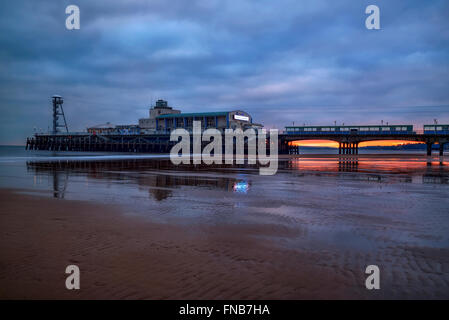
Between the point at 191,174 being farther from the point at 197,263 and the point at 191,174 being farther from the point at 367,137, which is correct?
the point at 367,137

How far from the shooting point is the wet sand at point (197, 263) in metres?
4.35

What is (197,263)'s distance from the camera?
533cm

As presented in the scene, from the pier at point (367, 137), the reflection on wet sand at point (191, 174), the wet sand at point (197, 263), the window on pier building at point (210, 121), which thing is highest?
the window on pier building at point (210, 121)

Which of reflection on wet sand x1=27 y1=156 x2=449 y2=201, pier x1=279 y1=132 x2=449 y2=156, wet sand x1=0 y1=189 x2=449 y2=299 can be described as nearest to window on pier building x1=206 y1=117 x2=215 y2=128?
pier x1=279 y1=132 x2=449 y2=156

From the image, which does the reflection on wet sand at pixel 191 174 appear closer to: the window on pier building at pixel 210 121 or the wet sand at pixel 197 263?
the wet sand at pixel 197 263

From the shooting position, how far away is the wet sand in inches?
171

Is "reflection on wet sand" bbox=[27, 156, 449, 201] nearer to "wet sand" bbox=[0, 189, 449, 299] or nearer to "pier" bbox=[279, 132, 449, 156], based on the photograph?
"wet sand" bbox=[0, 189, 449, 299]

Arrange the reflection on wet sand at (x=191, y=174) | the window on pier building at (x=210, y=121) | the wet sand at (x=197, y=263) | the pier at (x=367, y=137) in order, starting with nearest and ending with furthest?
1. the wet sand at (x=197, y=263)
2. the reflection on wet sand at (x=191, y=174)
3. the pier at (x=367, y=137)
4. the window on pier building at (x=210, y=121)

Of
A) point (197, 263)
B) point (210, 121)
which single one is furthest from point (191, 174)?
point (210, 121)

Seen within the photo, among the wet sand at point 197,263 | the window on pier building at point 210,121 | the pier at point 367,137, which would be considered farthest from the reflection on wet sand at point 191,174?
the window on pier building at point 210,121

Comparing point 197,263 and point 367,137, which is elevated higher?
point 367,137

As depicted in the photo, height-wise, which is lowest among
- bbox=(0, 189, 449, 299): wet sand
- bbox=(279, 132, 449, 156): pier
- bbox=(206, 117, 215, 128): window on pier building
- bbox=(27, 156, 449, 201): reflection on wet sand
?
bbox=(0, 189, 449, 299): wet sand

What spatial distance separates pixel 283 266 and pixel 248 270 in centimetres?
65
